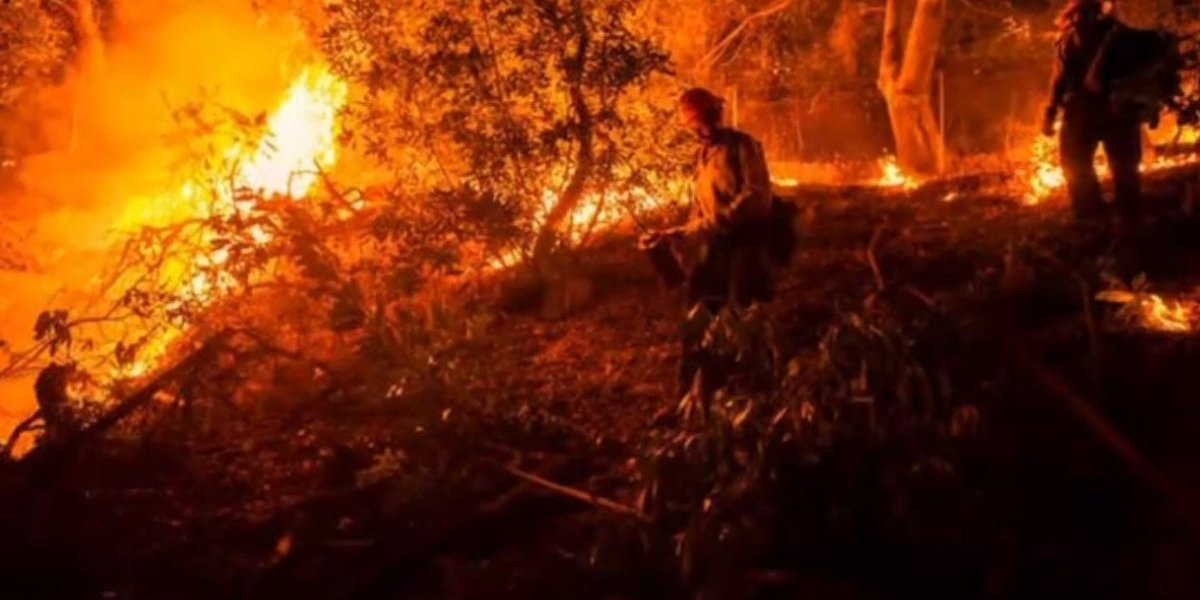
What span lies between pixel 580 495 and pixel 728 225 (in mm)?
1766

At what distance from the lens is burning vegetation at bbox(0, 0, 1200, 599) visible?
5.52 m

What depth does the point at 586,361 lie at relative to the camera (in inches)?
355

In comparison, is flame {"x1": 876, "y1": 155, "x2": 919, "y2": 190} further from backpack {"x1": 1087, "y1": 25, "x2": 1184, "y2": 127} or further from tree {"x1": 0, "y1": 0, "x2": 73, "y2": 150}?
tree {"x1": 0, "y1": 0, "x2": 73, "y2": 150}

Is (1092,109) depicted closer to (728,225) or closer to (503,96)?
(728,225)

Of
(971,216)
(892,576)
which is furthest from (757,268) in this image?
(971,216)

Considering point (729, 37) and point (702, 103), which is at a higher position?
point (729, 37)

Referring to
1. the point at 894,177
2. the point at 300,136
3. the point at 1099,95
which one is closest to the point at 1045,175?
the point at 894,177

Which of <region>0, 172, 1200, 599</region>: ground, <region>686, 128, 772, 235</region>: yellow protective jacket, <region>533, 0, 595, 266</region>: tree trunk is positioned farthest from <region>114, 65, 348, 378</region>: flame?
<region>686, 128, 772, 235</region>: yellow protective jacket

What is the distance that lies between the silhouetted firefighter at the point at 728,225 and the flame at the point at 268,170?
11.4 ft

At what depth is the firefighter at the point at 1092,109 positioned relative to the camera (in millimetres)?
8859

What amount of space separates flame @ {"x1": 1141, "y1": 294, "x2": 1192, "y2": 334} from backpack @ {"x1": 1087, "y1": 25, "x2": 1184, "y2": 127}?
105cm

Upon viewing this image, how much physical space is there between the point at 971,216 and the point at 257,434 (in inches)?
234

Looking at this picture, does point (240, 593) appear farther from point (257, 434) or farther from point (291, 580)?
point (257, 434)

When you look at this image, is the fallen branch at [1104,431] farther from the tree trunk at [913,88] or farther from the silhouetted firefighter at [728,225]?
the tree trunk at [913,88]
